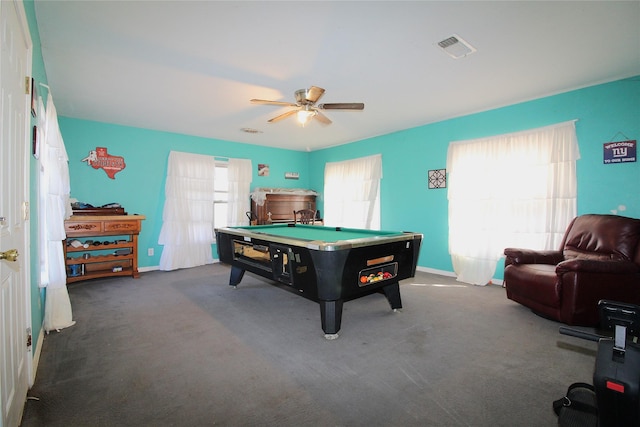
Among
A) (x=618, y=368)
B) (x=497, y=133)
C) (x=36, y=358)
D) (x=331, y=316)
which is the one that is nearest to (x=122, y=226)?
(x=36, y=358)

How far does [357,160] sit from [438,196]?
72.6 inches

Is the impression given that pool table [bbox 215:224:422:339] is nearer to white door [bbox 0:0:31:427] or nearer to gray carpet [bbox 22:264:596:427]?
gray carpet [bbox 22:264:596:427]

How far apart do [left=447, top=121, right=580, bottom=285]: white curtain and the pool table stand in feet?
5.49

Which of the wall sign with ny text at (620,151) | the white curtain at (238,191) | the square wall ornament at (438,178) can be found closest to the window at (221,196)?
the white curtain at (238,191)

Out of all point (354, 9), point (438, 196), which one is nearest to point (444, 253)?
point (438, 196)

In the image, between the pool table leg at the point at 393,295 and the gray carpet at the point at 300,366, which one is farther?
the pool table leg at the point at 393,295

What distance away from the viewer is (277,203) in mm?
5875

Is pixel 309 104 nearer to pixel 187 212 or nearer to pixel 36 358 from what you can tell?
pixel 36 358

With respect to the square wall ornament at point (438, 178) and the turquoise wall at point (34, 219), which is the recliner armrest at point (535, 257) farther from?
the turquoise wall at point (34, 219)

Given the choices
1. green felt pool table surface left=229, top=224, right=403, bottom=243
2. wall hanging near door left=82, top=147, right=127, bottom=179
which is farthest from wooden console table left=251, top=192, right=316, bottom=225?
wall hanging near door left=82, top=147, right=127, bottom=179

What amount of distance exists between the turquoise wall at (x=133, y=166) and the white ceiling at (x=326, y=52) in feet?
1.73

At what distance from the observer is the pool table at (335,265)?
2.19 meters

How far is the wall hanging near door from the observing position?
434 centimetres

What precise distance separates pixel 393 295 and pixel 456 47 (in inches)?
90.4
